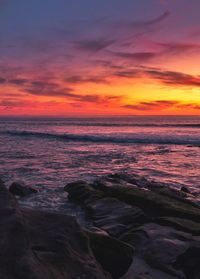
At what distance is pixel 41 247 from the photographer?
165 inches

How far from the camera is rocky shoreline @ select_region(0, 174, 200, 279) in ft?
12.5

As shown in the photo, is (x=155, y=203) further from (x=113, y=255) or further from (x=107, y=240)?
(x=113, y=255)

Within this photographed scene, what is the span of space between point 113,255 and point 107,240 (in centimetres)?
31

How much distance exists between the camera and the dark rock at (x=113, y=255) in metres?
5.11

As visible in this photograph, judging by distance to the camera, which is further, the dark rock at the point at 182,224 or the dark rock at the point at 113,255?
the dark rock at the point at 182,224

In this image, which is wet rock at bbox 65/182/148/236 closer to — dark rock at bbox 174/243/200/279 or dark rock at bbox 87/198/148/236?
dark rock at bbox 87/198/148/236

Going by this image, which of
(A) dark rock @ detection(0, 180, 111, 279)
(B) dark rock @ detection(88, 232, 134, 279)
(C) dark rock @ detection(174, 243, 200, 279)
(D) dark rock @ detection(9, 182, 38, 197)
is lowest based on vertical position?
(D) dark rock @ detection(9, 182, 38, 197)

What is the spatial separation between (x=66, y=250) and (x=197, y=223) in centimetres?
431

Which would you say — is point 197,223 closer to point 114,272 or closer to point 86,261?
point 114,272

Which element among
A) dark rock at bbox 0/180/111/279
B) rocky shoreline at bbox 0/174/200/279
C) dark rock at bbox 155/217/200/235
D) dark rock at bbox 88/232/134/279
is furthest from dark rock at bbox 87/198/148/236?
dark rock at bbox 0/180/111/279

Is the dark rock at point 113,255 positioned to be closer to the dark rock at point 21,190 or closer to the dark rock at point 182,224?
the dark rock at point 182,224

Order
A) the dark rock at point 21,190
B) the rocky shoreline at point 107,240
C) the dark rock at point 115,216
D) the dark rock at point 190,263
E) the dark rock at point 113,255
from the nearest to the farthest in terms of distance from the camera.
→ the rocky shoreline at point 107,240
the dark rock at point 113,255
the dark rock at point 190,263
the dark rock at point 115,216
the dark rock at point 21,190

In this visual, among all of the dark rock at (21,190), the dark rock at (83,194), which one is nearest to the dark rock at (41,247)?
the dark rock at (83,194)

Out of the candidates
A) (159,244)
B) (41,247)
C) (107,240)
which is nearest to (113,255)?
(107,240)
